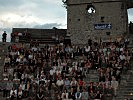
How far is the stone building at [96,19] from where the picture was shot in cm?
3731

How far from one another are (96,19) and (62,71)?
14.2 meters

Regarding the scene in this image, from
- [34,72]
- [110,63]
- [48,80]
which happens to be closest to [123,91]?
[110,63]

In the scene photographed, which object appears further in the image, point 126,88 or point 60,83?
point 60,83

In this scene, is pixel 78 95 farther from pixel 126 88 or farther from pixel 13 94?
pixel 13 94

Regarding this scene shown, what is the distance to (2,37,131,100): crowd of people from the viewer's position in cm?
2227

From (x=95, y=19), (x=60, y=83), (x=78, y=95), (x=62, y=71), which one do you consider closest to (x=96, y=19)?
(x=95, y=19)

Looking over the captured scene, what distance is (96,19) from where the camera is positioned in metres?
38.1

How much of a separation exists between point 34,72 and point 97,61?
466cm

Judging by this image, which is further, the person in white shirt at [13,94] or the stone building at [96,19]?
the stone building at [96,19]

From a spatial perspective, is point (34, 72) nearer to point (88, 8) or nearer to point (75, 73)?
point (75, 73)

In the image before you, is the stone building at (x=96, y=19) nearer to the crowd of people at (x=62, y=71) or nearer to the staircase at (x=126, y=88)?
the crowd of people at (x=62, y=71)

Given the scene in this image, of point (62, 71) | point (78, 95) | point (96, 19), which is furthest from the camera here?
point (96, 19)

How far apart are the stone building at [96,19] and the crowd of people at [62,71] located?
8494 millimetres

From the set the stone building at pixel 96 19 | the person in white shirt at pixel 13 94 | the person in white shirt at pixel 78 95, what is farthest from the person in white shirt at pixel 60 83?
the stone building at pixel 96 19
